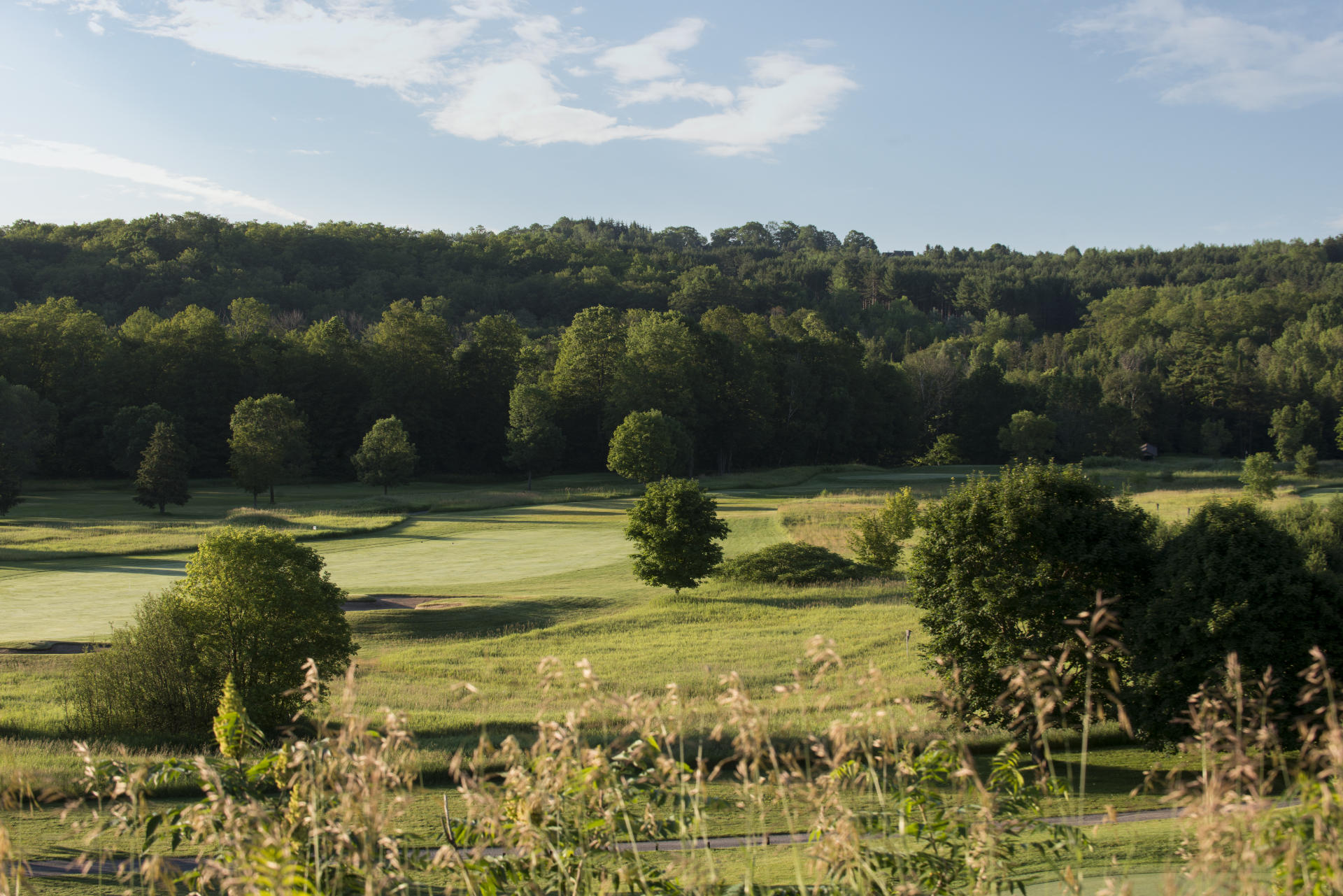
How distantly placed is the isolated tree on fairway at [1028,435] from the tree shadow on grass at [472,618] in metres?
66.1

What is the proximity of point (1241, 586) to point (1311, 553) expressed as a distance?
3961 millimetres

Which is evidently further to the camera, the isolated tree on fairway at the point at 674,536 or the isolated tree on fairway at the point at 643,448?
the isolated tree on fairway at the point at 643,448

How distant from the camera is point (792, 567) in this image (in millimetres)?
35938

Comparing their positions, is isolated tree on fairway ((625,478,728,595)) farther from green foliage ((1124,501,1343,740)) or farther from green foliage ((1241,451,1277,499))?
green foliage ((1241,451,1277,499))

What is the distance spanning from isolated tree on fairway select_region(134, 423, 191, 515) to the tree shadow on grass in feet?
103

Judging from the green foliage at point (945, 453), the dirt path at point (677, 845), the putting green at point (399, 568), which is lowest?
the putting green at point (399, 568)

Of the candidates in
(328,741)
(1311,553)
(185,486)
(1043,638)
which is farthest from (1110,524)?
(185,486)

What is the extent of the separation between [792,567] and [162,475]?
129ft

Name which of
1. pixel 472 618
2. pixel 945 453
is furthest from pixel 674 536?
pixel 945 453

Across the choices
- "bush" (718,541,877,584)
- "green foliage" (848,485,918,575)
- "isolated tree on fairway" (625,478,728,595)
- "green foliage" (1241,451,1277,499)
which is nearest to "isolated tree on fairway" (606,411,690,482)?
"bush" (718,541,877,584)

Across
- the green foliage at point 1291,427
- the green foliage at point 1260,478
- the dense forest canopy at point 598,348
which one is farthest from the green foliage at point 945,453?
the green foliage at point 1260,478

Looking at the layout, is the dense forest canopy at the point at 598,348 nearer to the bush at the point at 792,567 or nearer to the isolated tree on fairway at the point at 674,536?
the bush at the point at 792,567

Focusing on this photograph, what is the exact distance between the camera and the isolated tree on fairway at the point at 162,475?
178ft

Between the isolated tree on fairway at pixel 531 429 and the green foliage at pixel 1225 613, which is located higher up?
the isolated tree on fairway at pixel 531 429
